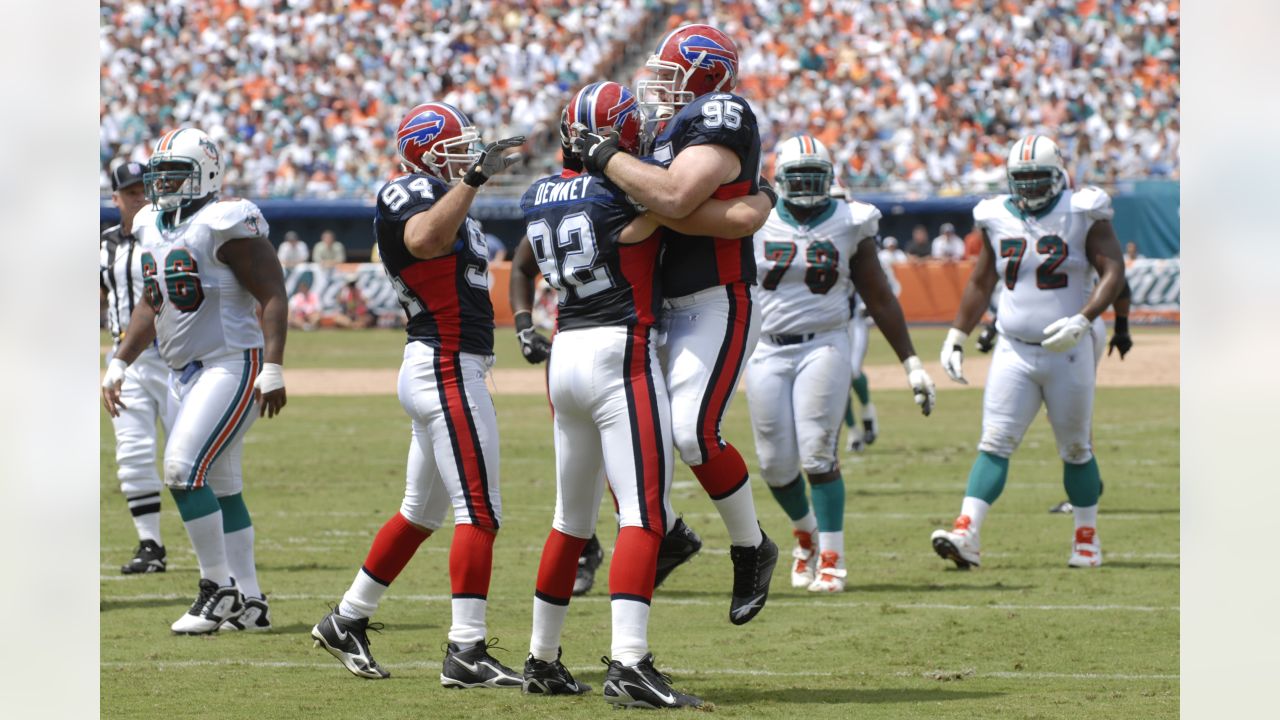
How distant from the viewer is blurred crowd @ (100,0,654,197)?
108ft

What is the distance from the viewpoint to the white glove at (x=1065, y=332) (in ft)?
26.0

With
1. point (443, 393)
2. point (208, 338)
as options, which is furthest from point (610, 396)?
point (208, 338)

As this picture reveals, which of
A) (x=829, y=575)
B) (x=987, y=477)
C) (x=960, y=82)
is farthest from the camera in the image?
(x=960, y=82)

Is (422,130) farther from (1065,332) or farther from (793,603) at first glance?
(1065,332)

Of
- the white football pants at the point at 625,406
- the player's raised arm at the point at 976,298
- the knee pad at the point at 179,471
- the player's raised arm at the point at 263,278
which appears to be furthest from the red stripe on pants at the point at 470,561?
the player's raised arm at the point at 976,298

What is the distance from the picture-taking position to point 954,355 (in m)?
8.45

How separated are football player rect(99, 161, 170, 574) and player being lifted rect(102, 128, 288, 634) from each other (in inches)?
36.9

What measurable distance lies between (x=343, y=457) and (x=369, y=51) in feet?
77.0

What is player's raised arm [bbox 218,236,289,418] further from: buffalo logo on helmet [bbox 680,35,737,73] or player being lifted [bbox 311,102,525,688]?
buffalo logo on helmet [bbox 680,35,737,73]

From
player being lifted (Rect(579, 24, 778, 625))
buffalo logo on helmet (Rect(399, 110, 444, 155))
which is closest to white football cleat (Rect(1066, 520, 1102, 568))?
player being lifted (Rect(579, 24, 778, 625))

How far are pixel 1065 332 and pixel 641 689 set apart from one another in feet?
12.9

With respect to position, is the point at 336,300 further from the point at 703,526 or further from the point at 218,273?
the point at 218,273

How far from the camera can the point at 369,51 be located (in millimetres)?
35406
